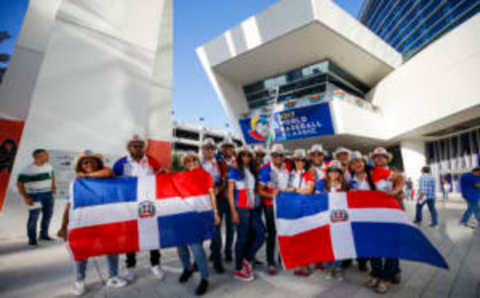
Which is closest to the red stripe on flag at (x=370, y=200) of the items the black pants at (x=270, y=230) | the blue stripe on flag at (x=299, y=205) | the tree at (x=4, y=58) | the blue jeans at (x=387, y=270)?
the blue stripe on flag at (x=299, y=205)

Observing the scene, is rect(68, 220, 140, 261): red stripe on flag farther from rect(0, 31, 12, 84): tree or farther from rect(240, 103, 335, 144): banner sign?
rect(240, 103, 335, 144): banner sign

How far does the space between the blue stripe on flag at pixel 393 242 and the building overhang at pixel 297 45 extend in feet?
49.4

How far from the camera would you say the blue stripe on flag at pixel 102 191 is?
2.36 meters

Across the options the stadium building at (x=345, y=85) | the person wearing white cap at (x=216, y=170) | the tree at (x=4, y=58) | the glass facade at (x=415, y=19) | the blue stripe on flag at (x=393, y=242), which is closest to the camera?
the blue stripe on flag at (x=393, y=242)

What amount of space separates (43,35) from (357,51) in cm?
1923

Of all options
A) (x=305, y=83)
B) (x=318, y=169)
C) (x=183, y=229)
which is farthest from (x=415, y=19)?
(x=183, y=229)

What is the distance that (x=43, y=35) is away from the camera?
5.84 meters

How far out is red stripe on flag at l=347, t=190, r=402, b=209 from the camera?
2545mm

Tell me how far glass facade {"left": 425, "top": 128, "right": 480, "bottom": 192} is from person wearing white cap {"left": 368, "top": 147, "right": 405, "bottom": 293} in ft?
53.0

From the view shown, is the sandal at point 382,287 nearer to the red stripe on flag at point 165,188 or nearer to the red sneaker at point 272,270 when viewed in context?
the red sneaker at point 272,270

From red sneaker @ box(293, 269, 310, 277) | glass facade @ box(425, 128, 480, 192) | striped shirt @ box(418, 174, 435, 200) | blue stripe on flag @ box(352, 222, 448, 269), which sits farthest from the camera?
glass facade @ box(425, 128, 480, 192)

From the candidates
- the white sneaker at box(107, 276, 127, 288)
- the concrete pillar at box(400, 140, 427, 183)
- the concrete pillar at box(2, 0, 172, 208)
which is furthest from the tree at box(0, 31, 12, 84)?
the concrete pillar at box(400, 140, 427, 183)

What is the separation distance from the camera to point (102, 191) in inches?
95.8

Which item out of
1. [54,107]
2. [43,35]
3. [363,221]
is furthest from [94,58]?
[363,221]
